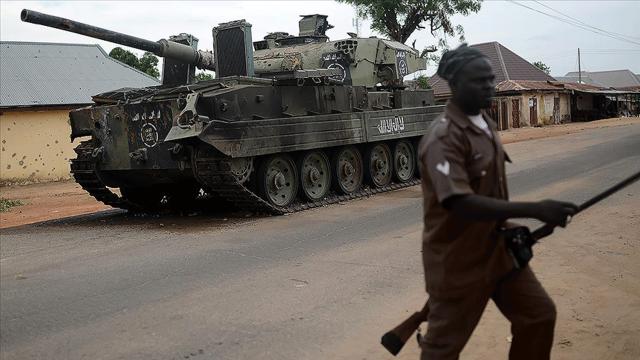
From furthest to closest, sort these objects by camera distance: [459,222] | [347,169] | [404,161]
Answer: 1. [404,161]
2. [347,169]
3. [459,222]

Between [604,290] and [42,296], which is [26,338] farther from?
[604,290]

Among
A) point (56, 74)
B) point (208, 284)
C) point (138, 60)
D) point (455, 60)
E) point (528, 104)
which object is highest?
point (138, 60)

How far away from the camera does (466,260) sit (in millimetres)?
3070

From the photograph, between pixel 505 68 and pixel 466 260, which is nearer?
pixel 466 260

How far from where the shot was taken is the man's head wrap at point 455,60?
10.3 ft

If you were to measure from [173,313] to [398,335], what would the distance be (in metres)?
2.55

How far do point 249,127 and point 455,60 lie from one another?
7.39 metres

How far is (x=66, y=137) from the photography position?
22562 millimetres

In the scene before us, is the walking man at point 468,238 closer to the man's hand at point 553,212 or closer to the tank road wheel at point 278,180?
the man's hand at point 553,212

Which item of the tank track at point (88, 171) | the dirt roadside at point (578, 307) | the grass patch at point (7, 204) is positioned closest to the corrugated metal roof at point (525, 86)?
the grass patch at point (7, 204)

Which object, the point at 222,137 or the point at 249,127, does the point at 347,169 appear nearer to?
the point at 249,127

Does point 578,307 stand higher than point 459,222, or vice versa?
point 459,222

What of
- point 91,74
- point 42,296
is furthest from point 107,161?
point 91,74

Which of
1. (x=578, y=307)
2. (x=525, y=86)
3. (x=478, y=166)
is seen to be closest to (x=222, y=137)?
(x=578, y=307)
